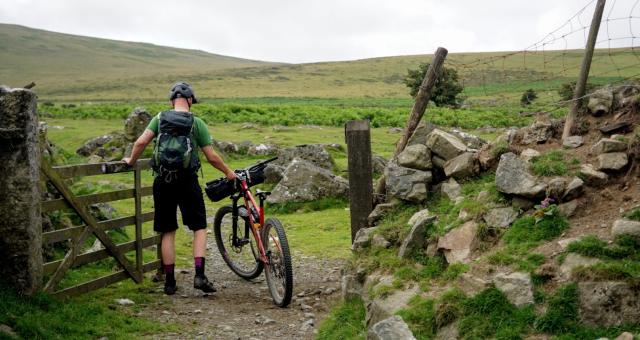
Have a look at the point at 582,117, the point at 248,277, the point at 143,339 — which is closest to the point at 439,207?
the point at 582,117

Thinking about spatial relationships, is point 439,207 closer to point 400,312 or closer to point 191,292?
point 400,312

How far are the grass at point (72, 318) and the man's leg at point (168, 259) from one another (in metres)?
0.60

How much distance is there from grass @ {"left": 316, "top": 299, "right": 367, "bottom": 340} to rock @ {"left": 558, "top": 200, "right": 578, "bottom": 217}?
2.47 metres

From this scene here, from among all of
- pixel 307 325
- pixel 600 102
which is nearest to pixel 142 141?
pixel 307 325

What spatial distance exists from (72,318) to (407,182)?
4.79m

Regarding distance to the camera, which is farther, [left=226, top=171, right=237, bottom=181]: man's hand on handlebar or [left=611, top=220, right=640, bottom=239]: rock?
[left=226, top=171, right=237, bottom=181]: man's hand on handlebar

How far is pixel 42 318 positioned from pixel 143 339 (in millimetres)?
1111

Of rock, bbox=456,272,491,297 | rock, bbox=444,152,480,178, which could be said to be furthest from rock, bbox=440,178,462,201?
rock, bbox=456,272,491,297

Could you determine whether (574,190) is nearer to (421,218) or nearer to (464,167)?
(421,218)

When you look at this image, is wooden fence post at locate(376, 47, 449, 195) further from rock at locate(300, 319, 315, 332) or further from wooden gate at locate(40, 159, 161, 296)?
wooden gate at locate(40, 159, 161, 296)

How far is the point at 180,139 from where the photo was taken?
7.95 m

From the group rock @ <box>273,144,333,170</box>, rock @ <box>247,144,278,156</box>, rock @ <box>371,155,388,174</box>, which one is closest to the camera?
rock @ <box>371,155,388,174</box>

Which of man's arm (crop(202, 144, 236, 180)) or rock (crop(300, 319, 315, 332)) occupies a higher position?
man's arm (crop(202, 144, 236, 180))

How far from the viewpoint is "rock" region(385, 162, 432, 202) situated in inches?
338
